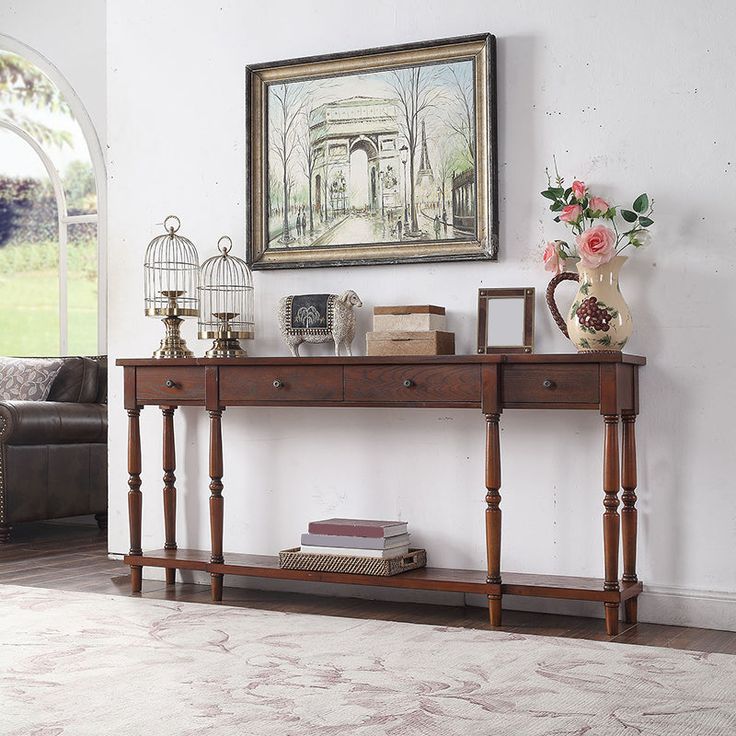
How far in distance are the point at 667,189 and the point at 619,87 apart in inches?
14.3

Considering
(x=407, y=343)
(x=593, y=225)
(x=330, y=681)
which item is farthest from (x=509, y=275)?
(x=330, y=681)

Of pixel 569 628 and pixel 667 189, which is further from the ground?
pixel 667 189

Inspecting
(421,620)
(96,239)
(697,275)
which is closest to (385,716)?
(421,620)

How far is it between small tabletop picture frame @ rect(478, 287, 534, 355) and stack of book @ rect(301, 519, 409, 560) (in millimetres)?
645

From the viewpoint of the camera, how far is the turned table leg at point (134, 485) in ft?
13.3

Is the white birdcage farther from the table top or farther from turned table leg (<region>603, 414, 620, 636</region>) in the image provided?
turned table leg (<region>603, 414, 620, 636</region>)

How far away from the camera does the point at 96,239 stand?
674cm

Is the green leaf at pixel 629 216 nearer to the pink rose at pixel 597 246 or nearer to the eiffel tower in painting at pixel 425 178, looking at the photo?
the pink rose at pixel 597 246

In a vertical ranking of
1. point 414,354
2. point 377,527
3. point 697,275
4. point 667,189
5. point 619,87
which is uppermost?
point 619,87

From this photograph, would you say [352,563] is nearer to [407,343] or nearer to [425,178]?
[407,343]

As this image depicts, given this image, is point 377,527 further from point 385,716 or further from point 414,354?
point 385,716

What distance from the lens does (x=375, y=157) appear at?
395 centimetres

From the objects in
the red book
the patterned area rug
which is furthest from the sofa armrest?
the red book

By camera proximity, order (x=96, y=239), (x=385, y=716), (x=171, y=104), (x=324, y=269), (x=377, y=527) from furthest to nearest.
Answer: (x=96, y=239), (x=171, y=104), (x=324, y=269), (x=377, y=527), (x=385, y=716)
